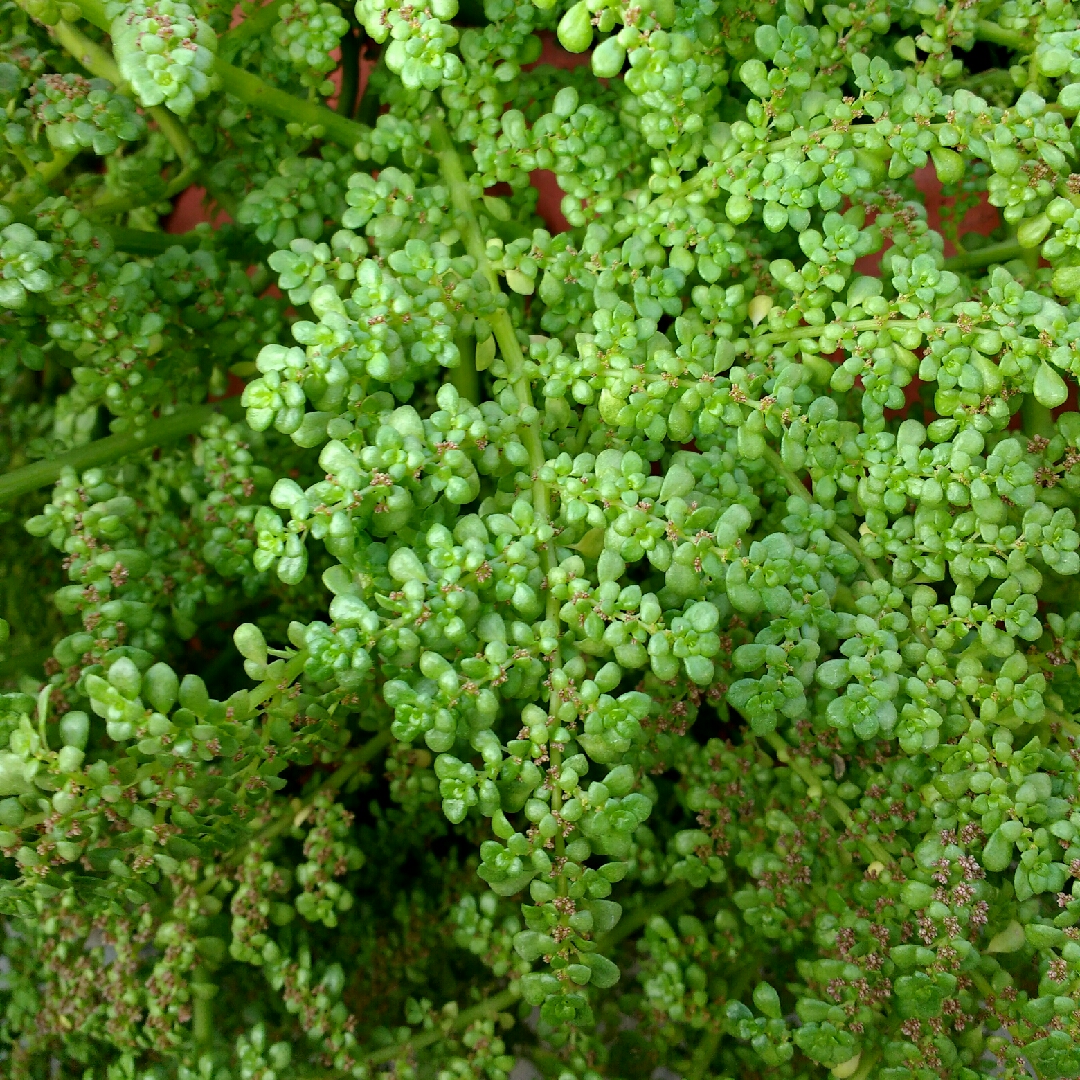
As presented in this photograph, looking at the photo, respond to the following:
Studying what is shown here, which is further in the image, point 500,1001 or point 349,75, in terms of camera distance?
point 349,75

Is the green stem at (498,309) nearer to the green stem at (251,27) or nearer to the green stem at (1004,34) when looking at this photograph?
the green stem at (251,27)

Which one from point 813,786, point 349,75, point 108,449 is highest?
point 349,75

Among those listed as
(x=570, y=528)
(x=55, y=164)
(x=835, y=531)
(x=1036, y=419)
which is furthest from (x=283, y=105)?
(x=1036, y=419)

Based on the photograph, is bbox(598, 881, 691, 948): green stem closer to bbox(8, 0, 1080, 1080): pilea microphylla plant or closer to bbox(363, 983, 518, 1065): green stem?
bbox(8, 0, 1080, 1080): pilea microphylla plant

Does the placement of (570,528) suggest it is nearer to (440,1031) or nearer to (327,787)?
(327,787)

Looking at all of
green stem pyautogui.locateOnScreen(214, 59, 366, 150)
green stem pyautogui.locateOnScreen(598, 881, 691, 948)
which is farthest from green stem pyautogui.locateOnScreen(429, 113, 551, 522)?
green stem pyautogui.locateOnScreen(598, 881, 691, 948)

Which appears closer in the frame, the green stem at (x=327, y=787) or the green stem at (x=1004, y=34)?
the green stem at (x=1004, y=34)

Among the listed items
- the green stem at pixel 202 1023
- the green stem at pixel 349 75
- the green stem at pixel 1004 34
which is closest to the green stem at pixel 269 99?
the green stem at pixel 349 75

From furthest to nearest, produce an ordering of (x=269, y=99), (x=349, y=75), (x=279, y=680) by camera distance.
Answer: (x=349, y=75)
(x=269, y=99)
(x=279, y=680)

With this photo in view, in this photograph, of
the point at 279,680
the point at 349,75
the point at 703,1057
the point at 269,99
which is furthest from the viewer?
the point at 349,75
